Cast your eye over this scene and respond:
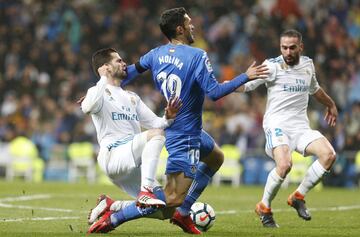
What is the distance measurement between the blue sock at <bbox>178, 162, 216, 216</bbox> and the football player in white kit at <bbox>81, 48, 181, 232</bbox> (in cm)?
57

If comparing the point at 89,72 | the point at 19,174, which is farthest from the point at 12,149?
the point at 89,72

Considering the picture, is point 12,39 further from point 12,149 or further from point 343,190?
point 343,190

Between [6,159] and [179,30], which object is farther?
[6,159]

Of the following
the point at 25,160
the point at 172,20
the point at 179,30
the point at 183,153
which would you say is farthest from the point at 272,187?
the point at 25,160

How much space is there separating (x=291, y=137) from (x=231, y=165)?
426 inches

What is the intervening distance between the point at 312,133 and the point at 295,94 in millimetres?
514

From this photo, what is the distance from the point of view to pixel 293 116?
39.7ft

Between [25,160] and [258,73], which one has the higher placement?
[258,73]

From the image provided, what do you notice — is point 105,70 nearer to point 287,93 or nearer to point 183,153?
point 183,153

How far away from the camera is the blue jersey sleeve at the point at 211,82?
965 centimetres

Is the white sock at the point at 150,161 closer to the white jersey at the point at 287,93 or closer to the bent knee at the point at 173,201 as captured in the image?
the bent knee at the point at 173,201

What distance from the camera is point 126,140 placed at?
1045 centimetres

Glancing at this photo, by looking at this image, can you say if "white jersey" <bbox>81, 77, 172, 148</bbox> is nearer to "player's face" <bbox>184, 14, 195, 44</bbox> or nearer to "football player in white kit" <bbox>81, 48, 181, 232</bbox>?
"football player in white kit" <bbox>81, 48, 181, 232</bbox>

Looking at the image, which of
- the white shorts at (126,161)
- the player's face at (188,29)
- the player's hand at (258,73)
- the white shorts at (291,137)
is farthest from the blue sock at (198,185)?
the player's hand at (258,73)
